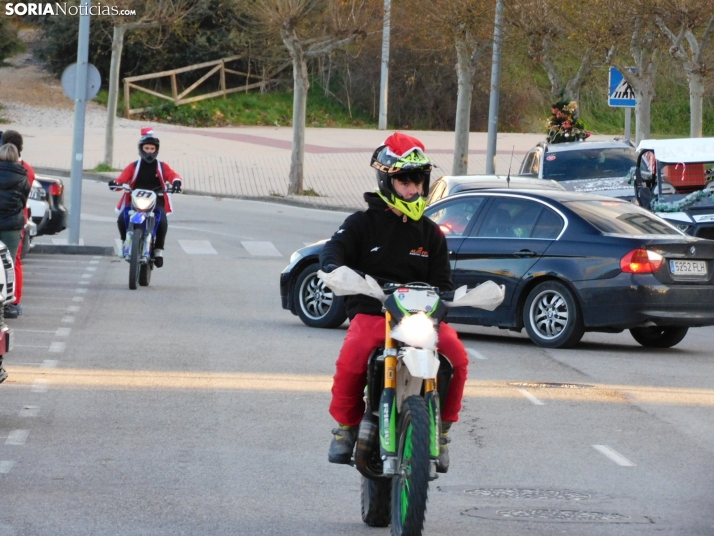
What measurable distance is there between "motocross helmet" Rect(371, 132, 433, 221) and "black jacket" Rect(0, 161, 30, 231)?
25.5ft

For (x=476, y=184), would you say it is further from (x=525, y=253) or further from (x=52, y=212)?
(x=52, y=212)

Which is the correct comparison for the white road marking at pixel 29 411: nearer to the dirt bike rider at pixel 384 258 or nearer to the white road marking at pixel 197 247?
the dirt bike rider at pixel 384 258

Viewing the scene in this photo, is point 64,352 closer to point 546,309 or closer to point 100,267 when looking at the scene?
point 546,309

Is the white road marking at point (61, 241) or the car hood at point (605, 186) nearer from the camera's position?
the white road marking at point (61, 241)

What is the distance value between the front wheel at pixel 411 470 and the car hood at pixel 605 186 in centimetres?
1701

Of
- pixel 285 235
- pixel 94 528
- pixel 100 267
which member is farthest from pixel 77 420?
pixel 285 235

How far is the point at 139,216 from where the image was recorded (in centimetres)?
1675

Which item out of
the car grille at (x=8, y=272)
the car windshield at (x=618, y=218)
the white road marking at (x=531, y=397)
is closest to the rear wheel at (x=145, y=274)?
the car windshield at (x=618, y=218)

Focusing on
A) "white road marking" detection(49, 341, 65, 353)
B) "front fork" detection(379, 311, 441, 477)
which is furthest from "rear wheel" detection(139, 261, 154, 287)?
"front fork" detection(379, 311, 441, 477)

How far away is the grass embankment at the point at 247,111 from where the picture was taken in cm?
5303

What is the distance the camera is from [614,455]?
26.7 feet

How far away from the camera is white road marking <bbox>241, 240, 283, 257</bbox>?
22359mm

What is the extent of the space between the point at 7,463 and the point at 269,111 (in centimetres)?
4881

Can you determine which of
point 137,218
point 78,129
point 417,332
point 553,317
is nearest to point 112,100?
point 78,129
